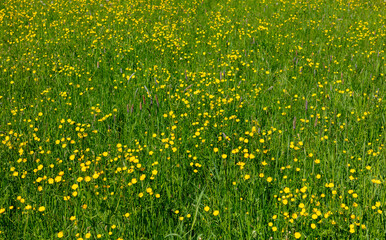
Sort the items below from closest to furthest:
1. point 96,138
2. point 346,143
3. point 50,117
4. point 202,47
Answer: point 346,143 < point 96,138 < point 50,117 < point 202,47

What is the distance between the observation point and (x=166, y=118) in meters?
3.33

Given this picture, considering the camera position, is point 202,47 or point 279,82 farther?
point 202,47

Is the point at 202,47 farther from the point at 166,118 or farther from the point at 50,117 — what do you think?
the point at 50,117

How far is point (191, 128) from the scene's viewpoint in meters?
3.13

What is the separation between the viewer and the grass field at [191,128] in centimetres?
205

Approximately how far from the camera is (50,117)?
10.7ft

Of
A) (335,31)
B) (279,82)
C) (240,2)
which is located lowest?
(279,82)

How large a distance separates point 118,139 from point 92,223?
1196 millimetres

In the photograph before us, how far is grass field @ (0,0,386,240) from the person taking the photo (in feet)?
6.74

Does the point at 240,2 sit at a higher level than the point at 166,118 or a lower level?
higher

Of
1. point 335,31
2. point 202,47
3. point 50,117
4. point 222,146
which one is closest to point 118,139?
point 50,117

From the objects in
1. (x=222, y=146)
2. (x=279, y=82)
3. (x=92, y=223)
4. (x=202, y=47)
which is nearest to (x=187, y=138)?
(x=222, y=146)

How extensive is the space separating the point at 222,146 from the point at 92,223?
4.33 ft

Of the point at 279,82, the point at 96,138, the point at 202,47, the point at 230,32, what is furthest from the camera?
the point at 230,32
